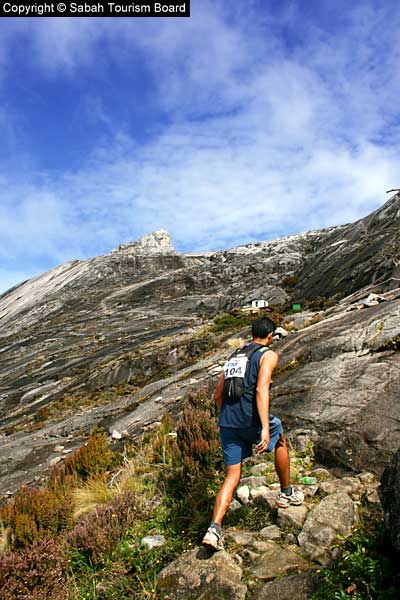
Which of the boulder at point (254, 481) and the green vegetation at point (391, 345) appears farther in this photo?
the green vegetation at point (391, 345)

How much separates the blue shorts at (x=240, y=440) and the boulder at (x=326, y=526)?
2.49 ft

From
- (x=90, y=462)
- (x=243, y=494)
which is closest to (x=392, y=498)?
(x=243, y=494)

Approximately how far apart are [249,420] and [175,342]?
20.4 meters

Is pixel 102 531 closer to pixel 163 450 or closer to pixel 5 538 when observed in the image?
pixel 5 538

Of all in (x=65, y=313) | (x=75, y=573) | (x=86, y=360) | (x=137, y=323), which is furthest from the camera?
(x=65, y=313)

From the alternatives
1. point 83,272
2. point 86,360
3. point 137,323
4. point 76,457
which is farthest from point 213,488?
point 83,272

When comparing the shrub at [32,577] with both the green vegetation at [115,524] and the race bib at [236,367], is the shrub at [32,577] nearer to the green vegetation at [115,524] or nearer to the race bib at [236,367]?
the green vegetation at [115,524]

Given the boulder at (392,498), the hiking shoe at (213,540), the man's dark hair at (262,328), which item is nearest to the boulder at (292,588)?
the hiking shoe at (213,540)

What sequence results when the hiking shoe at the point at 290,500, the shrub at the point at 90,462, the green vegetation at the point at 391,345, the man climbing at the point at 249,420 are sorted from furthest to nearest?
the shrub at the point at 90,462, the green vegetation at the point at 391,345, the hiking shoe at the point at 290,500, the man climbing at the point at 249,420

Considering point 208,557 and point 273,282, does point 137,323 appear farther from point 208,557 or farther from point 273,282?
point 208,557

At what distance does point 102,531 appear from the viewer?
14.8ft

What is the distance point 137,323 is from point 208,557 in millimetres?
32435

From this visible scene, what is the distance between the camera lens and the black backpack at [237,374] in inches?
175

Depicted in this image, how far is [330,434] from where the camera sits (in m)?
5.77
